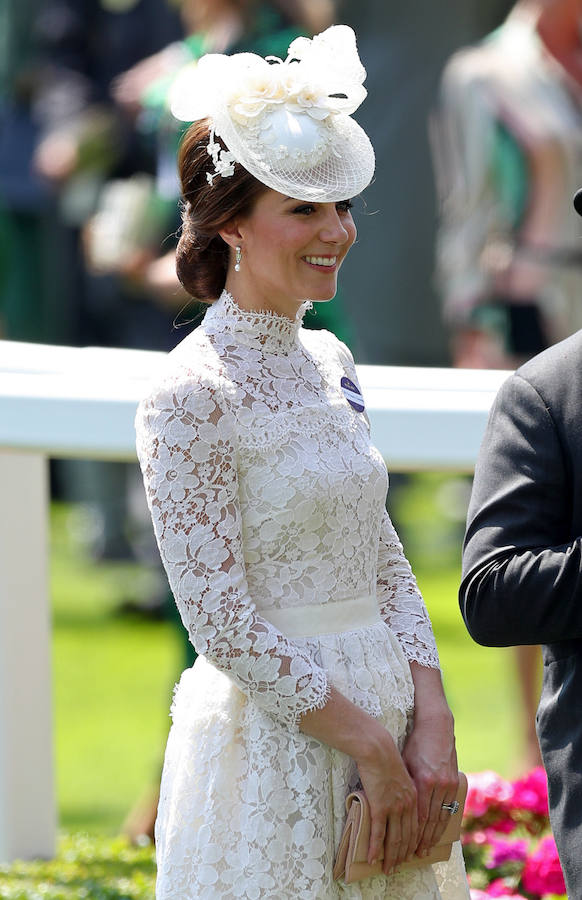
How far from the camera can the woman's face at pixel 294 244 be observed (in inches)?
103

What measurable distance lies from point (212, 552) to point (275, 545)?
0.13 m

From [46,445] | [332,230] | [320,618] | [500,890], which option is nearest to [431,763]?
[320,618]

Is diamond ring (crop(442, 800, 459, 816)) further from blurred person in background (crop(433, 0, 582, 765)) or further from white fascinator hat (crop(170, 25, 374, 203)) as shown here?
blurred person in background (crop(433, 0, 582, 765))

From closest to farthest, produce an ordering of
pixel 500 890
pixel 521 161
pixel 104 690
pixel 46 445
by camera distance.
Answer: pixel 46 445, pixel 500 890, pixel 521 161, pixel 104 690

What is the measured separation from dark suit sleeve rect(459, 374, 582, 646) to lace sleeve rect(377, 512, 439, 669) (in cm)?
30

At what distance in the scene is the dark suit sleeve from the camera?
2.40 meters

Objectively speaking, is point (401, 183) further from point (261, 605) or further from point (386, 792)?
point (386, 792)

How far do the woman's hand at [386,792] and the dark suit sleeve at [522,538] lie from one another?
235mm

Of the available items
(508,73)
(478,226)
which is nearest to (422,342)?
(478,226)

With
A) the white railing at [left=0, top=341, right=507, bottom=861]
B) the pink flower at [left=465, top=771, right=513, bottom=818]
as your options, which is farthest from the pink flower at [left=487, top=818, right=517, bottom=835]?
the white railing at [left=0, top=341, right=507, bottom=861]

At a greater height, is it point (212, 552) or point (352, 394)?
point (352, 394)

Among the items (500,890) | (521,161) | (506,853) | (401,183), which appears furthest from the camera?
(401,183)

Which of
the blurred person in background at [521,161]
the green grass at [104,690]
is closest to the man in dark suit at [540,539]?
the green grass at [104,690]

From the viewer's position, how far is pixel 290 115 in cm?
262
